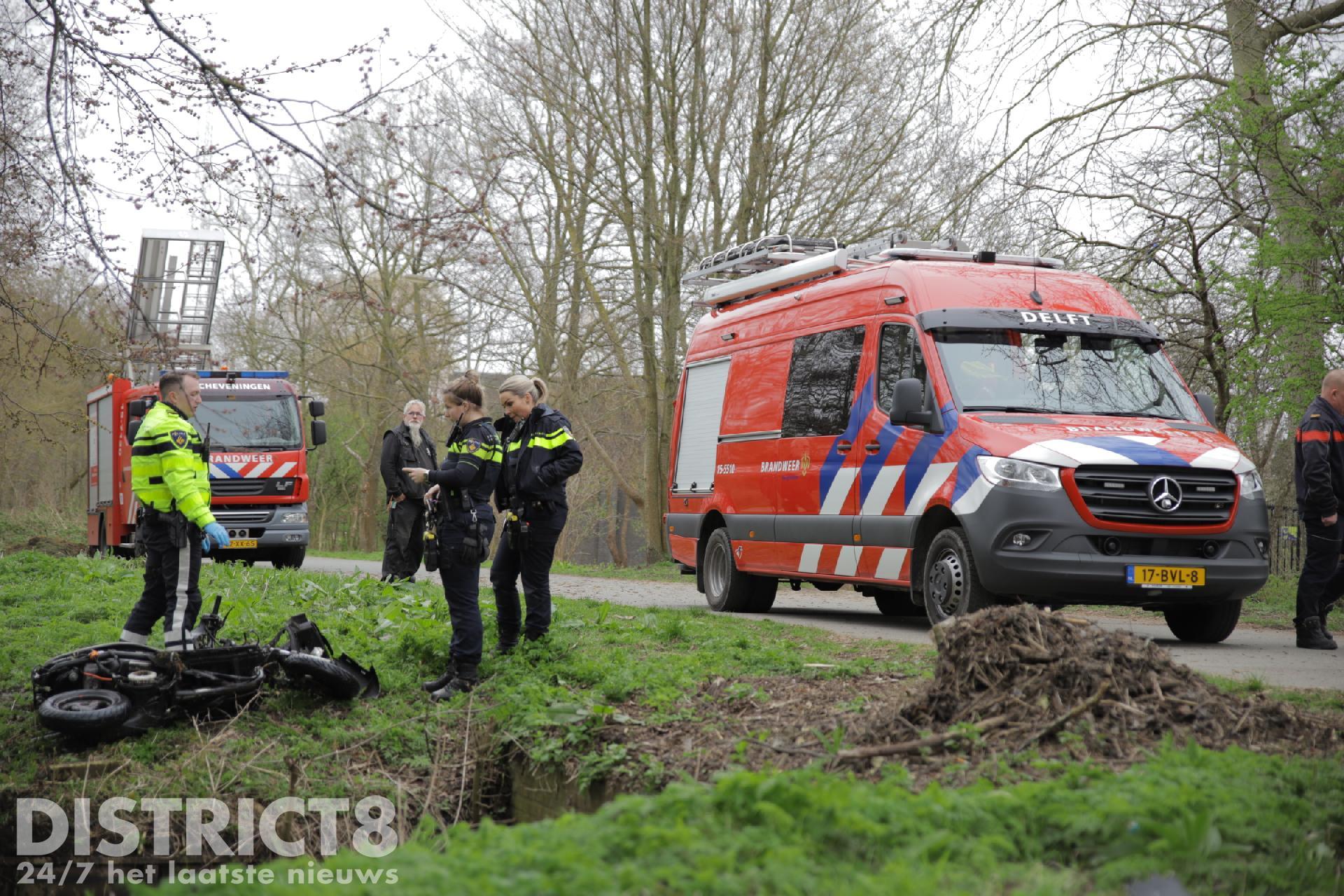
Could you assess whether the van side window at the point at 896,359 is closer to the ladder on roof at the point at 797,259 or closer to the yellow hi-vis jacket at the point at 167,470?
the ladder on roof at the point at 797,259

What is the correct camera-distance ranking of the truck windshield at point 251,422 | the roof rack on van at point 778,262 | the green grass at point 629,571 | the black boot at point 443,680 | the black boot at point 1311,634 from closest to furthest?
the black boot at point 443,680 → the black boot at point 1311,634 → the roof rack on van at point 778,262 → the truck windshield at point 251,422 → the green grass at point 629,571

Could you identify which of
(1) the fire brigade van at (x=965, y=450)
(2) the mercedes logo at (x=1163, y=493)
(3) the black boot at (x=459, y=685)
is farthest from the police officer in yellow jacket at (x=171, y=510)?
→ (2) the mercedes logo at (x=1163, y=493)

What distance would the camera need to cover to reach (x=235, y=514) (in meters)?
18.3

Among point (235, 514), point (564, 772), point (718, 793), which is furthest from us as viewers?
point (235, 514)

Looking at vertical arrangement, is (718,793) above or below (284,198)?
below

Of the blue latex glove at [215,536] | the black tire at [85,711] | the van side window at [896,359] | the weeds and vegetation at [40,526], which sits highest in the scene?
the van side window at [896,359]

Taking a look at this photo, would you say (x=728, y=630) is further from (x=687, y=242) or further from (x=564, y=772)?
(x=687, y=242)

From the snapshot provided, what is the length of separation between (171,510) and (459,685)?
7.39ft

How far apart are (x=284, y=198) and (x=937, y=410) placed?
15.4 ft

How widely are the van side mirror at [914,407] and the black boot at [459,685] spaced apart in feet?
11.7

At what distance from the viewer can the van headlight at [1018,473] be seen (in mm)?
8289

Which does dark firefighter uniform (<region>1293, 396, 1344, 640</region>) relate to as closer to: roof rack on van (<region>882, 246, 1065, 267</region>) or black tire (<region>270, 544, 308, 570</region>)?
roof rack on van (<region>882, 246, 1065, 267</region>)

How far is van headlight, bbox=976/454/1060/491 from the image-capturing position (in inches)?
326

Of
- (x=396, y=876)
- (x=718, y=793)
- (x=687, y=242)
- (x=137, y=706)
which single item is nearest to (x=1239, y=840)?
(x=718, y=793)
